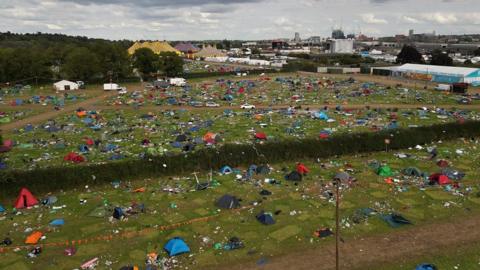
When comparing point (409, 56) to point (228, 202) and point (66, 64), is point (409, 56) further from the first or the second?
point (228, 202)

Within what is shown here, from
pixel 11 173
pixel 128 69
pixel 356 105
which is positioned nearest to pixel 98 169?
pixel 11 173

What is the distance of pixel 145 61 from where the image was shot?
70.5 meters

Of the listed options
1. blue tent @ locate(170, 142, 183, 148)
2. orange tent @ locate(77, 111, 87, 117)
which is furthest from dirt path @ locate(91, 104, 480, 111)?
blue tent @ locate(170, 142, 183, 148)

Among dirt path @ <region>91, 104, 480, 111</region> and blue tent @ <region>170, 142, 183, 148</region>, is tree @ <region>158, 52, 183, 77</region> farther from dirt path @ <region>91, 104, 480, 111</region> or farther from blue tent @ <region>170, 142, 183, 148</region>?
blue tent @ <region>170, 142, 183, 148</region>

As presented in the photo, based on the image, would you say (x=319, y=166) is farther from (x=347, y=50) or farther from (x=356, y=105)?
(x=347, y=50)

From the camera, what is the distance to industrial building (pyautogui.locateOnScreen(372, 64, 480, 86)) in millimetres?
57781

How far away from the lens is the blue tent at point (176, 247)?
592 inches

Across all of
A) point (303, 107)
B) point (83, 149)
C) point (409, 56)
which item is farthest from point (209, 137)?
point (409, 56)

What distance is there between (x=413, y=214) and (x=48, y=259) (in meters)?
16.1

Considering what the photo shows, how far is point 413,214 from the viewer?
18234 mm

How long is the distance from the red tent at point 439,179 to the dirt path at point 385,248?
4.51 meters

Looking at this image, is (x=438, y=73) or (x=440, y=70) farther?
(x=440, y=70)

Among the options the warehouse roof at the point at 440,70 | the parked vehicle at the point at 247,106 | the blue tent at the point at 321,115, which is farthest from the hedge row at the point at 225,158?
the warehouse roof at the point at 440,70

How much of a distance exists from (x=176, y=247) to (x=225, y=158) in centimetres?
1001
